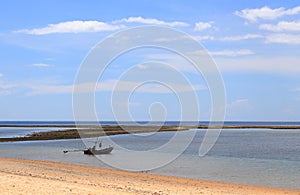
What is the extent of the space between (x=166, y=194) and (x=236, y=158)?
2229 cm

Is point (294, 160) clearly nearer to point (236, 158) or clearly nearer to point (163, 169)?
point (236, 158)

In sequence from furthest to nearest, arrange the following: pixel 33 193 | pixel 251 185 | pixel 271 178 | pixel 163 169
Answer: pixel 163 169
pixel 271 178
pixel 251 185
pixel 33 193

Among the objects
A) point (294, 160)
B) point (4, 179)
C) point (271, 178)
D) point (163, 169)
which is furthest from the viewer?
point (294, 160)

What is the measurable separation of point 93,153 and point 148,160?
8.77m

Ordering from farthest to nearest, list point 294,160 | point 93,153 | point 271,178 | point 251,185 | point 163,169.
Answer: point 93,153 → point 294,160 → point 163,169 → point 271,178 → point 251,185

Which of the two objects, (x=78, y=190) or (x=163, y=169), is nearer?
(x=78, y=190)

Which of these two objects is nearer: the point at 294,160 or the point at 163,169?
the point at 163,169

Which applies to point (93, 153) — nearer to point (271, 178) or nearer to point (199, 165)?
point (199, 165)

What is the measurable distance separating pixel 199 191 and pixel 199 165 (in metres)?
13.1

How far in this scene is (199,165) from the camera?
32.5m

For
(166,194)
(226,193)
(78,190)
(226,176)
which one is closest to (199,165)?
(226,176)

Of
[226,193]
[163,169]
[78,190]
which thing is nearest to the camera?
[78,190]

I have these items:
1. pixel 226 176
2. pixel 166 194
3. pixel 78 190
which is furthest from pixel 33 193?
pixel 226 176

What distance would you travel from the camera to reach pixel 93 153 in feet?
143
